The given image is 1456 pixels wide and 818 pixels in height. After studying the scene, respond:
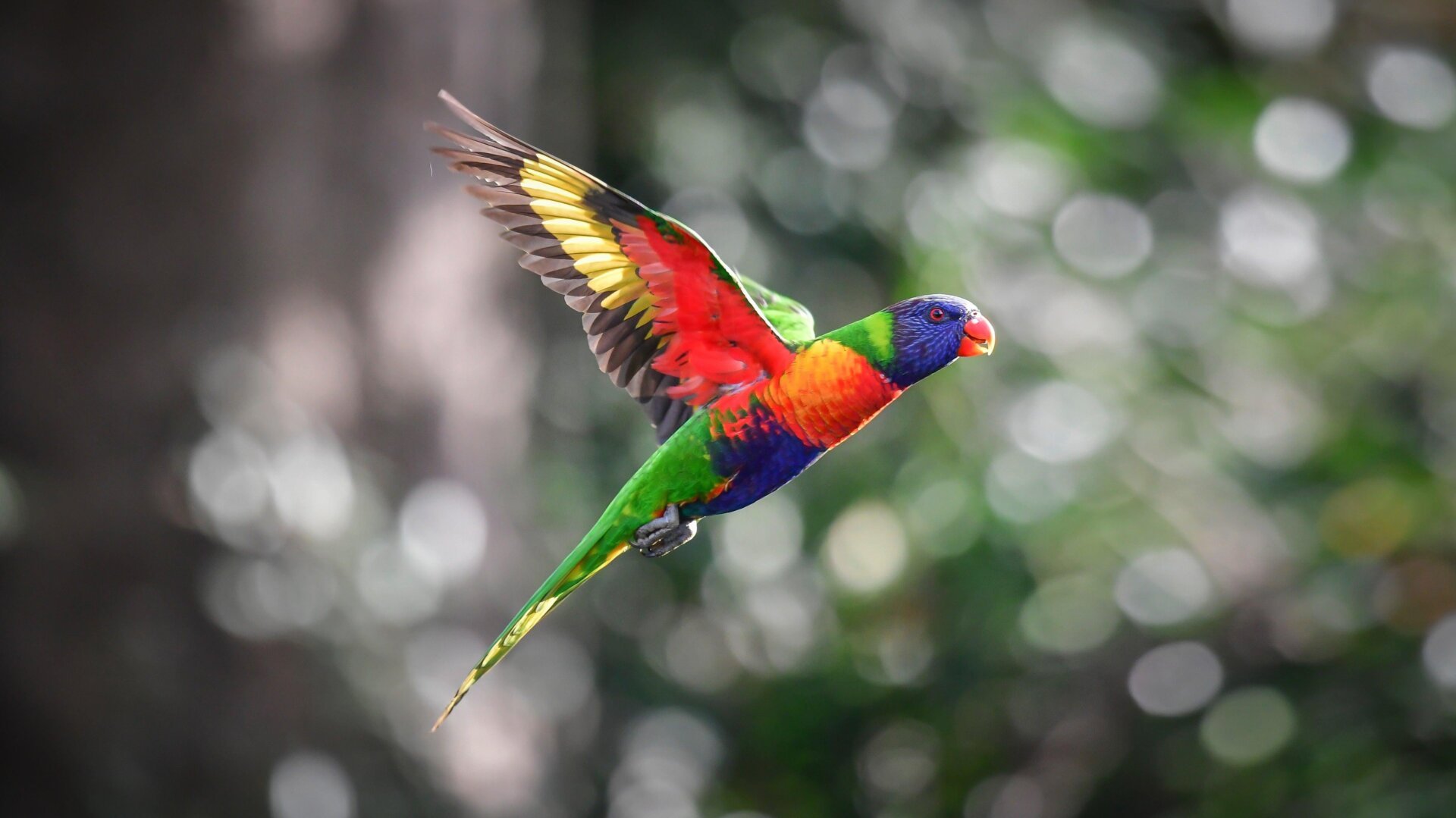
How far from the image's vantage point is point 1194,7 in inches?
140

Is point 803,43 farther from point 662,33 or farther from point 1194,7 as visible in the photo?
point 1194,7

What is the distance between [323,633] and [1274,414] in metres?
2.32

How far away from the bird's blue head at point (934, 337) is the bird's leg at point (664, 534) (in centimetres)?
15

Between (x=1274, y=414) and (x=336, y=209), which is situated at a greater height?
(x=336, y=209)

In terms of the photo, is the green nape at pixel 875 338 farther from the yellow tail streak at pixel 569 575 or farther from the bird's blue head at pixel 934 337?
the yellow tail streak at pixel 569 575

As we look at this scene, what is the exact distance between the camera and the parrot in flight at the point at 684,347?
59 cm

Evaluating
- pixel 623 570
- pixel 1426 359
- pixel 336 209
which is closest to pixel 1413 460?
pixel 1426 359

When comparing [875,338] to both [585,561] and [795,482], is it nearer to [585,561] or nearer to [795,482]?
[585,561]

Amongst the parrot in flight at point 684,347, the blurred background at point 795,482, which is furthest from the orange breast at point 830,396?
the blurred background at point 795,482

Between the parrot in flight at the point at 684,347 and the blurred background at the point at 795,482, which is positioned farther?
the blurred background at the point at 795,482

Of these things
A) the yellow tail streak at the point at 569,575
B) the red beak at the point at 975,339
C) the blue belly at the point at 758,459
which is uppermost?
the red beak at the point at 975,339

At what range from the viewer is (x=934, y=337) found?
1.91ft

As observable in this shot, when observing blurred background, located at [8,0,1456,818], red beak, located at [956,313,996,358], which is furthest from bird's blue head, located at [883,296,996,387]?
blurred background, located at [8,0,1456,818]

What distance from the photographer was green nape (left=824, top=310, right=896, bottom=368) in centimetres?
59
